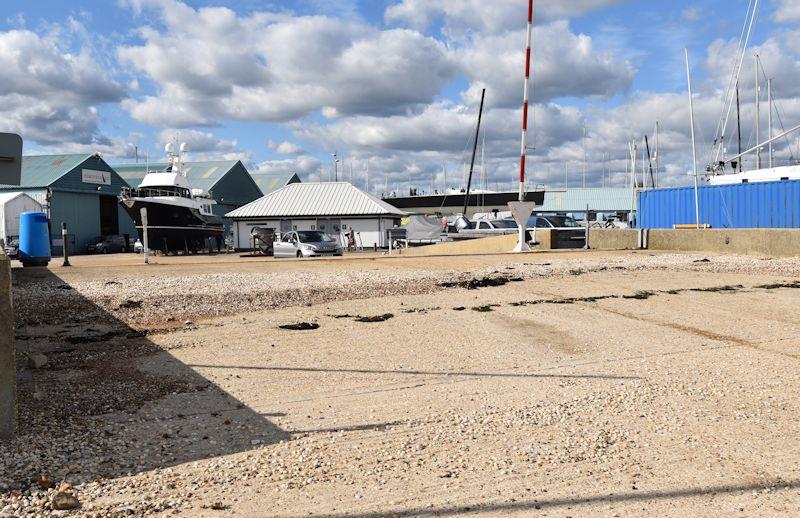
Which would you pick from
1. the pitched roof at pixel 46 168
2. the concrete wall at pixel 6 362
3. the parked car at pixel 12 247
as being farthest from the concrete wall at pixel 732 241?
the pitched roof at pixel 46 168

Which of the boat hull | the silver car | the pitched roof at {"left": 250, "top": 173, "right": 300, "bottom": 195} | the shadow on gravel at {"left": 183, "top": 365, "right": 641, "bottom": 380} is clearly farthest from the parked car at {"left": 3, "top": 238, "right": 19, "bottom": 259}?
the pitched roof at {"left": 250, "top": 173, "right": 300, "bottom": 195}

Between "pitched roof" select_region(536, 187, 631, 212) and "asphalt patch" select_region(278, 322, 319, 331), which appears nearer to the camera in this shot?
"asphalt patch" select_region(278, 322, 319, 331)

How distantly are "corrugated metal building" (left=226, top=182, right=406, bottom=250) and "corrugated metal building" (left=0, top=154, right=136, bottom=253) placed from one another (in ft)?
35.8

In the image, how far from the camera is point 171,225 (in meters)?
41.1

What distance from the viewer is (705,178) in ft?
123

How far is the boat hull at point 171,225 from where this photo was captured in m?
40.3

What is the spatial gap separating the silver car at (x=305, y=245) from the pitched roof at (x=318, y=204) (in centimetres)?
1656

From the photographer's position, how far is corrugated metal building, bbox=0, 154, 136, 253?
45094mm

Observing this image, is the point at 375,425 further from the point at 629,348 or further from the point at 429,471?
the point at 629,348

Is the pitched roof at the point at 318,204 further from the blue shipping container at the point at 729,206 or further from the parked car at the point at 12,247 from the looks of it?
the blue shipping container at the point at 729,206

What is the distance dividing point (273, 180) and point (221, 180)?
43.6 feet

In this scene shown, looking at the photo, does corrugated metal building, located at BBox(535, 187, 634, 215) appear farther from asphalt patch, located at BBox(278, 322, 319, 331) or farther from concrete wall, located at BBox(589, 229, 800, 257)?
asphalt patch, located at BBox(278, 322, 319, 331)

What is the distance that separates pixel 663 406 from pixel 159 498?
406 cm

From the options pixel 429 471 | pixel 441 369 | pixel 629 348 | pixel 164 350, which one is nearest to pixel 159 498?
pixel 429 471
